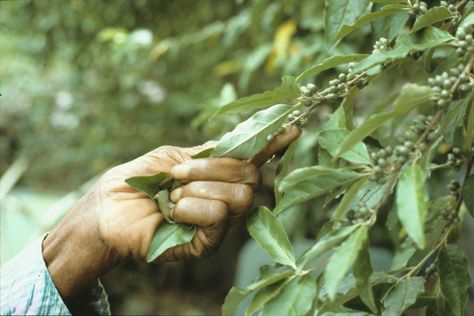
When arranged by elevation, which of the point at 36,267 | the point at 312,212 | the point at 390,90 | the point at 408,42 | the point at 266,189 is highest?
the point at 408,42

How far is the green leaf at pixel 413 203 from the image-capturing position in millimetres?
633

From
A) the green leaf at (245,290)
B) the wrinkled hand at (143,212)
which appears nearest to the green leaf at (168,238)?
the wrinkled hand at (143,212)

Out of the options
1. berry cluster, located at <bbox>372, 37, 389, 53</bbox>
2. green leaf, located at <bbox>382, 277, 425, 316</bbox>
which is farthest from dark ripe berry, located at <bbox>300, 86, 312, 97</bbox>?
green leaf, located at <bbox>382, 277, 425, 316</bbox>

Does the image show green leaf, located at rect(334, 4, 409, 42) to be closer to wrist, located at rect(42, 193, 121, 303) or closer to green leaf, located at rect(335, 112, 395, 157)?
green leaf, located at rect(335, 112, 395, 157)

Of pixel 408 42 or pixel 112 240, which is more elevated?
pixel 408 42

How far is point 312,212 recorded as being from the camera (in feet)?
8.41

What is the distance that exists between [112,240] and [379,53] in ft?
1.73

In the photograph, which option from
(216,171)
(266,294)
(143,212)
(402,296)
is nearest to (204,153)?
(216,171)

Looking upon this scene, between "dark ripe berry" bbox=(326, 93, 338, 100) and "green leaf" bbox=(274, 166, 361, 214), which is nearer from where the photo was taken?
"green leaf" bbox=(274, 166, 361, 214)

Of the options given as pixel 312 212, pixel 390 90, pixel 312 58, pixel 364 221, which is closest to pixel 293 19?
pixel 312 58

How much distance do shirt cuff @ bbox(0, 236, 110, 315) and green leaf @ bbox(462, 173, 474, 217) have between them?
2.34 feet

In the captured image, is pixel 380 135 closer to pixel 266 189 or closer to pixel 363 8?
pixel 363 8

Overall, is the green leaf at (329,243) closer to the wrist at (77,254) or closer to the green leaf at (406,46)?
the green leaf at (406,46)

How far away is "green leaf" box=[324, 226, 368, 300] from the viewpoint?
2.12 ft
